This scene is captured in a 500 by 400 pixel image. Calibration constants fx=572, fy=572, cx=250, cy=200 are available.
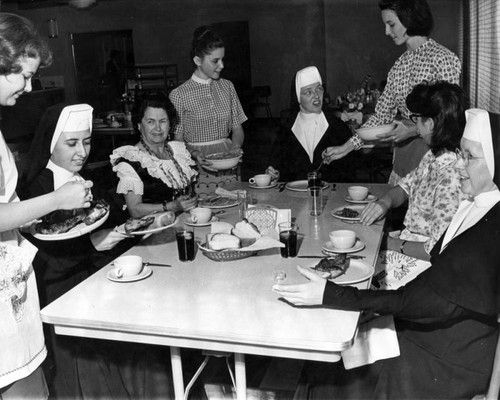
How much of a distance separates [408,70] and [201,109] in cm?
134

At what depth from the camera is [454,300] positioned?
1.55 meters

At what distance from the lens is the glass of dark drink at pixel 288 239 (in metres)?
1.95

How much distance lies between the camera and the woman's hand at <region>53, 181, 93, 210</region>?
5.24 feet

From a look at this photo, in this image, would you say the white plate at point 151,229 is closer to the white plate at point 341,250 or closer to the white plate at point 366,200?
the white plate at point 341,250

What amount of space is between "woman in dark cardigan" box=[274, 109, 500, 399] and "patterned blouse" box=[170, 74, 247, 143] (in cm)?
227

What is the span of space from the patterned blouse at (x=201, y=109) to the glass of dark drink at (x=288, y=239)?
193cm

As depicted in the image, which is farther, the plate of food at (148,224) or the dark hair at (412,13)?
the dark hair at (412,13)

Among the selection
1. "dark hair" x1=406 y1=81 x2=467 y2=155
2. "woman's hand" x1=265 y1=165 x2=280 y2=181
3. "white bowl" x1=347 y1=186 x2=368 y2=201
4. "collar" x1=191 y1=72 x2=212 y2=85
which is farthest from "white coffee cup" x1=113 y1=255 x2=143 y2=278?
"collar" x1=191 y1=72 x2=212 y2=85

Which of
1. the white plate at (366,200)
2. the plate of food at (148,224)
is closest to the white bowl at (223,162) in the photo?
the white plate at (366,200)

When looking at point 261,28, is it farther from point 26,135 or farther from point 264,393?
point 264,393

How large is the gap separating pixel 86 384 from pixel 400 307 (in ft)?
3.67

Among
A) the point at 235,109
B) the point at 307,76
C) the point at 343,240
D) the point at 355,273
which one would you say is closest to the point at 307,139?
the point at 307,76

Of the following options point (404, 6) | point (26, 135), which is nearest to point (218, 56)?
point (404, 6)

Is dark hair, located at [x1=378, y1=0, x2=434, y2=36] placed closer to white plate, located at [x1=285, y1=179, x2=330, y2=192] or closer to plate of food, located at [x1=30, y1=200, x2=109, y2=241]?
white plate, located at [x1=285, y1=179, x2=330, y2=192]
